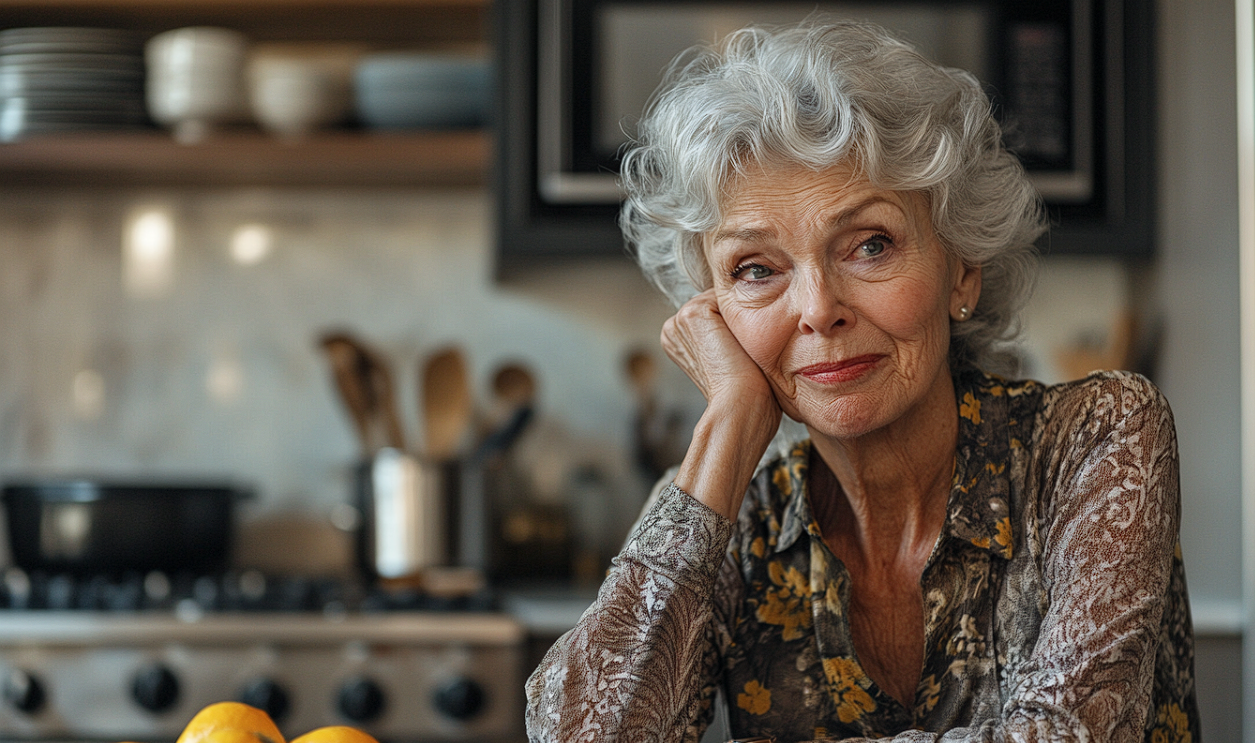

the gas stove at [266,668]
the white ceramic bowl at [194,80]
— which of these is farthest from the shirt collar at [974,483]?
the white ceramic bowl at [194,80]

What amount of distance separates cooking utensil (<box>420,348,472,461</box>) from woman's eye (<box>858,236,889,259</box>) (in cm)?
139

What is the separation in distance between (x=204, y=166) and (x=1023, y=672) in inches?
74.9

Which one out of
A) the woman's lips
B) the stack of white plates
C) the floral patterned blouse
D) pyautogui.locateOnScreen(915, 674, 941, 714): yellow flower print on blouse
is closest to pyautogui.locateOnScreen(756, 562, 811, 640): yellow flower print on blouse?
the floral patterned blouse

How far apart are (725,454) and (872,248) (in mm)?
236

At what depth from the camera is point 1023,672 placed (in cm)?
95

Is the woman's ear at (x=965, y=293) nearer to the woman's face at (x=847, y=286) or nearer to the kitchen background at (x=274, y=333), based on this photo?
the woman's face at (x=847, y=286)

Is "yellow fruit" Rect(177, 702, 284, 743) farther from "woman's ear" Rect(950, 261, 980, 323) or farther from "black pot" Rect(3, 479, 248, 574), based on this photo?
"black pot" Rect(3, 479, 248, 574)

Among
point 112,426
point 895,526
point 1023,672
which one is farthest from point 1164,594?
point 112,426

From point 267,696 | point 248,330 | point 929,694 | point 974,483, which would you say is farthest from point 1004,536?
point 248,330

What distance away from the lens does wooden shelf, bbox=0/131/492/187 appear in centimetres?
216

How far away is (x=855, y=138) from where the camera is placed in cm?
105

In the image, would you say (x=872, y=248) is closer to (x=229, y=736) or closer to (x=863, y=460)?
(x=863, y=460)

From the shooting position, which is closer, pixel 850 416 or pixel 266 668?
pixel 850 416

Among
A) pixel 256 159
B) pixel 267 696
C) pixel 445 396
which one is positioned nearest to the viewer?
pixel 267 696
